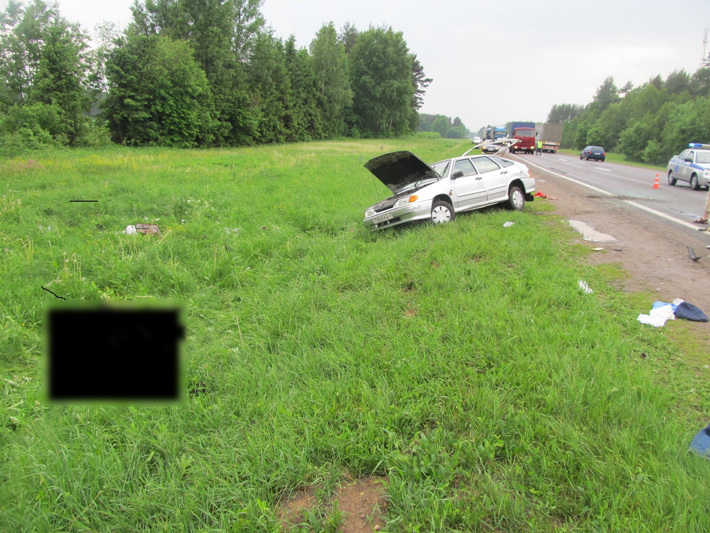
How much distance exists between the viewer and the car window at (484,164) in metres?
8.77

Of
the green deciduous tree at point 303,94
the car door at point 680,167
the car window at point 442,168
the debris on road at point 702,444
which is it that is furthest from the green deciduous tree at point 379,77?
the debris on road at point 702,444

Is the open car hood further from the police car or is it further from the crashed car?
the police car

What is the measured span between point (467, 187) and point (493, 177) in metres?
0.93

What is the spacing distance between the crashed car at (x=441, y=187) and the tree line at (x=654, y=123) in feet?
107

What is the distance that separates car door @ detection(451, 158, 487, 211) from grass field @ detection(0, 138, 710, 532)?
245 centimetres

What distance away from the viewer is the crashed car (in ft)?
25.5

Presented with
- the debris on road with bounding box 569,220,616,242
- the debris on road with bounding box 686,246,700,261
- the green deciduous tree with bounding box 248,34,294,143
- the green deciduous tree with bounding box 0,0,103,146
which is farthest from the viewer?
the green deciduous tree with bounding box 248,34,294,143

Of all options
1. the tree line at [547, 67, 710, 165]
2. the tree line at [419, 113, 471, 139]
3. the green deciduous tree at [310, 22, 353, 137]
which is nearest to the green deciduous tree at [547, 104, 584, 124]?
the tree line at [419, 113, 471, 139]

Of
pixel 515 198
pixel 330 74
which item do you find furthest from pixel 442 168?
pixel 330 74

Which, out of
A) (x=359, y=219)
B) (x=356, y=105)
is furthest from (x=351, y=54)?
(x=359, y=219)

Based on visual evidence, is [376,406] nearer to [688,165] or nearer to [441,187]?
[441,187]

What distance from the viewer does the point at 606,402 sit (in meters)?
2.55

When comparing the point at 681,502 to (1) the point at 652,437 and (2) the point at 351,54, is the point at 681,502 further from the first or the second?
(2) the point at 351,54

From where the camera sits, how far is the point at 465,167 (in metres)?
8.62
